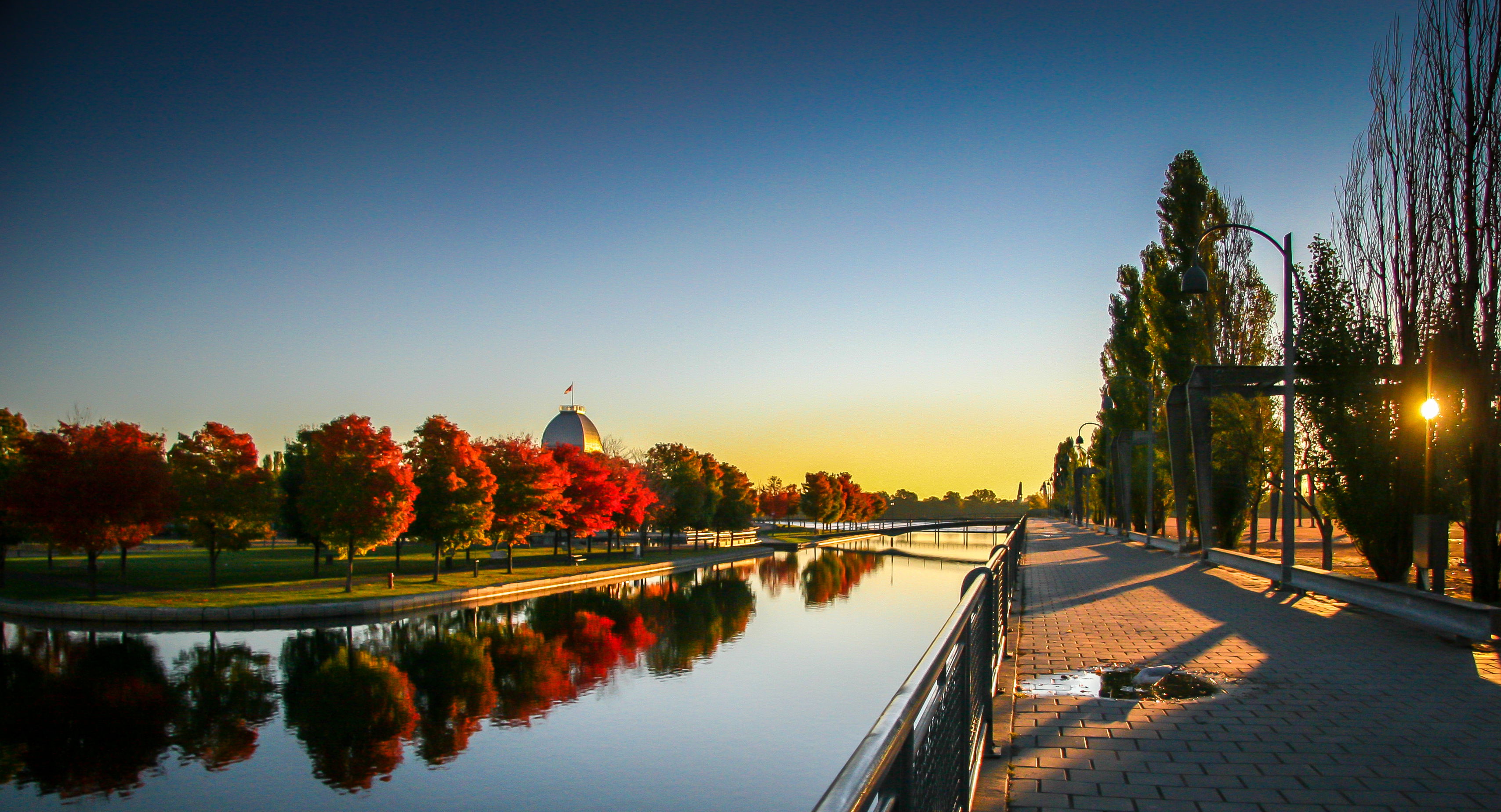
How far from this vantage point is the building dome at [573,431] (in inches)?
4240

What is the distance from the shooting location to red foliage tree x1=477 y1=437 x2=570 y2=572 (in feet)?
145

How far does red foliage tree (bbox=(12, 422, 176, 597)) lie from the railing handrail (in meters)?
35.1

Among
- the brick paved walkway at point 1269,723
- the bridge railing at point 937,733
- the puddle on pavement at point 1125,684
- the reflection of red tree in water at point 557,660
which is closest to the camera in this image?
the bridge railing at point 937,733

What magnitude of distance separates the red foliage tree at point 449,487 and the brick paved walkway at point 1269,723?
99.4 feet

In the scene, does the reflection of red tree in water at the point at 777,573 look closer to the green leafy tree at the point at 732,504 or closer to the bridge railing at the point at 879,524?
the green leafy tree at the point at 732,504

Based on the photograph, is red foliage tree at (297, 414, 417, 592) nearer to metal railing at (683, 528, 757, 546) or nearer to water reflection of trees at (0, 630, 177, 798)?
water reflection of trees at (0, 630, 177, 798)

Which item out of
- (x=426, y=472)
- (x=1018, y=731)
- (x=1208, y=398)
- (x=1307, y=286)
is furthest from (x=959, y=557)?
(x=1018, y=731)

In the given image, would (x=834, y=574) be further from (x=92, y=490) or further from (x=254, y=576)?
(x=92, y=490)

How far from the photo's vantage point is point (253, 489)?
116 feet

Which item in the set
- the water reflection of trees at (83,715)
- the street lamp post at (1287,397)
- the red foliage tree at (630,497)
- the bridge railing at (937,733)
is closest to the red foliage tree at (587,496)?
the red foliage tree at (630,497)

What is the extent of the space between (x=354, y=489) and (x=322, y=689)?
52.6 feet

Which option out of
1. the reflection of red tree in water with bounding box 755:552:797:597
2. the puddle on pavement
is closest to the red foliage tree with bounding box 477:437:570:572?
the reflection of red tree in water with bounding box 755:552:797:597

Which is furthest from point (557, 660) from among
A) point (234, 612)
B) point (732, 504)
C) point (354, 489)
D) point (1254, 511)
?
point (732, 504)

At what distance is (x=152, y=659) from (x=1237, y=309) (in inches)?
1435
